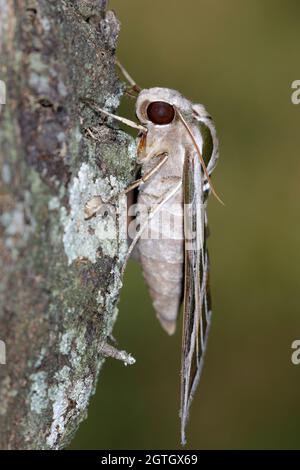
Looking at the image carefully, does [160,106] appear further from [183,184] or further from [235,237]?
[235,237]

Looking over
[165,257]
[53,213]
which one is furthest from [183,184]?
[53,213]

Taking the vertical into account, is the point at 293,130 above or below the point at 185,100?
above

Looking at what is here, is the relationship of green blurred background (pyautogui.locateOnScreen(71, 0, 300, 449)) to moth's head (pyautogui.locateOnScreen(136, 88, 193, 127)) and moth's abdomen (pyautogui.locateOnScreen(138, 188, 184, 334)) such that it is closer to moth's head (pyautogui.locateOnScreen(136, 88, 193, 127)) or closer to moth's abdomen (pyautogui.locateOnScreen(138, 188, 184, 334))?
moth's abdomen (pyautogui.locateOnScreen(138, 188, 184, 334))

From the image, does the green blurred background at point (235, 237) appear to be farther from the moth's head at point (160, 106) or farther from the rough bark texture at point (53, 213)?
the rough bark texture at point (53, 213)

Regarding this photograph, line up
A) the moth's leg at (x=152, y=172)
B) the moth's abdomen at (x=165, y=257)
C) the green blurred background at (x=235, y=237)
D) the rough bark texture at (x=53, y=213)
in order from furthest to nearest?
the green blurred background at (x=235, y=237) → the moth's abdomen at (x=165, y=257) → the moth's leg at (x=152, y=172) → the rough bark texture at (x=53, y=213)

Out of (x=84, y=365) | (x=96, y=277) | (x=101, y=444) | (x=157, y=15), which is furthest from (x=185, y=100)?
(x=101, y=444)

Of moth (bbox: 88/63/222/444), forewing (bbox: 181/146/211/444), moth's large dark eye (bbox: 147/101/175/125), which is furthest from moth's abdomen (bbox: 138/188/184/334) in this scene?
moth's large dark eye (bbox: 147/101/175/125)

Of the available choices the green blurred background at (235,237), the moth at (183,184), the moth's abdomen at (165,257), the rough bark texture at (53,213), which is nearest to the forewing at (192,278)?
the moth at (183,184)

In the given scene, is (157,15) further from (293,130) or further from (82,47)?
(82,47)
